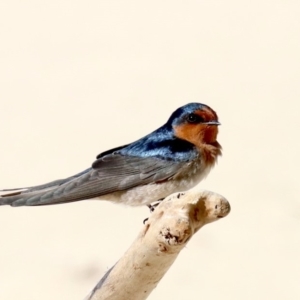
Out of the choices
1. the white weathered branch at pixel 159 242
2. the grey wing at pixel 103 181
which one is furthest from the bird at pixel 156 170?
the white weathered branch at pixel 159 242

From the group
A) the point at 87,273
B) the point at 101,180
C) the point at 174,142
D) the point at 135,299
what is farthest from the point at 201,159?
the point at 87,273

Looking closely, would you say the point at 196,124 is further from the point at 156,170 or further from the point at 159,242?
the point at 159,242

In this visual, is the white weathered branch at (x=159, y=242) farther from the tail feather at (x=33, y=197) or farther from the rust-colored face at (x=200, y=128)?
the rust-colored face at (x=200, y=128)

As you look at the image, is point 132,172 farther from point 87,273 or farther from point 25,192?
point 87,273

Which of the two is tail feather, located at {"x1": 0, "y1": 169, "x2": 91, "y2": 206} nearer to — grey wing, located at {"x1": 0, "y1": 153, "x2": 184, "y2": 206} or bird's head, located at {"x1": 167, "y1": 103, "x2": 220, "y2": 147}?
grey wing, located at {"x1": 0, "y1": 153, "x2": 184, "y2": 206}

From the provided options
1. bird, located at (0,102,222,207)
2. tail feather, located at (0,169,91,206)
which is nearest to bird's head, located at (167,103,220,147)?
bird, located at (0,102,222,207)

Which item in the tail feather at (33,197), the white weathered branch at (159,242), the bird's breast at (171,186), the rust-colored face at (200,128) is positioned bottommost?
the white weathered branch at (159,242)
